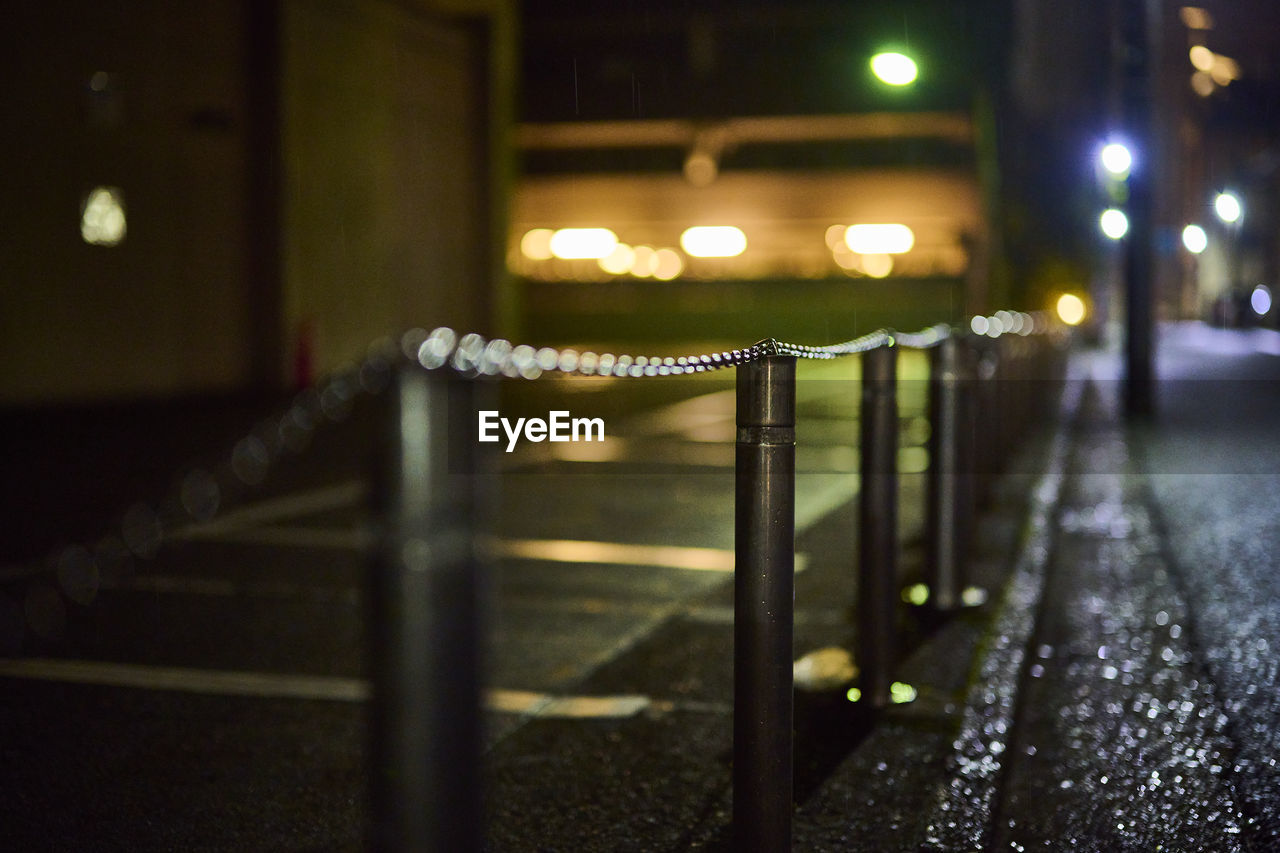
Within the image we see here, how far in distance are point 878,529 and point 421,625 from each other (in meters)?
3.02

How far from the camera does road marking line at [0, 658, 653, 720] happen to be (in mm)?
4539

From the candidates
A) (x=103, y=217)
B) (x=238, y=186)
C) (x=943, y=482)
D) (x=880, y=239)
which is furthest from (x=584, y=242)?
(x=943, y=482)

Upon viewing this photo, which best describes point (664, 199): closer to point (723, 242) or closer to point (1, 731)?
point (723, 242)

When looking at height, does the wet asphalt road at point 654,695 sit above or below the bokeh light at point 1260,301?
below

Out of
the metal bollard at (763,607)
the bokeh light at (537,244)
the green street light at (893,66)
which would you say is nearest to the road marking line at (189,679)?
the metal bollard at (763,607)

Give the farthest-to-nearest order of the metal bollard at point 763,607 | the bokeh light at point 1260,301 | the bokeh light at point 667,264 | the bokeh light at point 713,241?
the bokeh light at point 1260,301
the bokeh light at point 667,264
the bokeh light at point 713,241
the metal bollard at point 763,607

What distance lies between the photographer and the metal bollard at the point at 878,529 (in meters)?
4.30

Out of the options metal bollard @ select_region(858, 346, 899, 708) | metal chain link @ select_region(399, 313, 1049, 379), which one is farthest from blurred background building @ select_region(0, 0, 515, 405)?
metal chain link @ select_region(399, 313, 1049, 379)

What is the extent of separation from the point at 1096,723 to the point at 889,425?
1.17 metres

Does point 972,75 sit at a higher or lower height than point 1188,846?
higher

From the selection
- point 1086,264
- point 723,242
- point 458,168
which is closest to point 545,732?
point 458,168

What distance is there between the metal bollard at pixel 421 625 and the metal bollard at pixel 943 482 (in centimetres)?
421

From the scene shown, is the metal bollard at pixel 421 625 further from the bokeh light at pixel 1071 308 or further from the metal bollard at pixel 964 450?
the bokeh light at pixel 1071 308

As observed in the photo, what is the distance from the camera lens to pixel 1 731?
4273 millimetres
